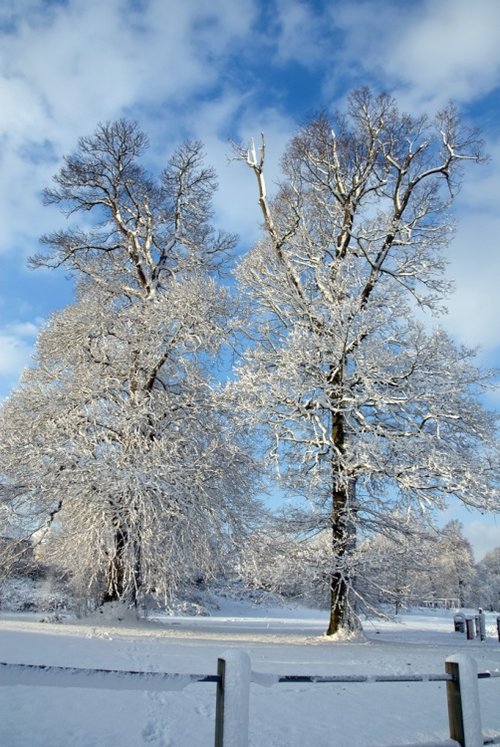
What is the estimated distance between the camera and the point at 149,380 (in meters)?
15.3

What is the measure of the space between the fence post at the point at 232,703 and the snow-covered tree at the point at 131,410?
9185mm

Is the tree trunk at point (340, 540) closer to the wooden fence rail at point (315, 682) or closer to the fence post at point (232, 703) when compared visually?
the wooden fence rail at point (315, 682)

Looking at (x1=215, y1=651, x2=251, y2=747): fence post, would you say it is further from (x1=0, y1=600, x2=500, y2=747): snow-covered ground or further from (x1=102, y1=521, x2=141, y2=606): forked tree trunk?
(x1=102, y1=521, x2=141, y2=606): forked tree trunk

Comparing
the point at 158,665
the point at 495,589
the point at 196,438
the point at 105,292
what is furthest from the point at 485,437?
the point at 495,589

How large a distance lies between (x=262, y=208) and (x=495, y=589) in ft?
273

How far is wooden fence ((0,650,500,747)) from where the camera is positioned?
2777 mm

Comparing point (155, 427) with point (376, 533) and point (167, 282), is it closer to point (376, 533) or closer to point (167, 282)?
point (167, 282)

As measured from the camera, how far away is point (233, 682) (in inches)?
128

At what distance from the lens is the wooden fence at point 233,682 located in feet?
9.11

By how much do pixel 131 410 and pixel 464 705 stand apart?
418 inches

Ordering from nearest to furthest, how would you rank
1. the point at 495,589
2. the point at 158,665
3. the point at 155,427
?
1. the point at 158,665
2. the point at 155,427
3. the point at 495,589

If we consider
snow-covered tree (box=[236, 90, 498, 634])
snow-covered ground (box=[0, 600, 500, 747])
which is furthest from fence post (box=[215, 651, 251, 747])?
snow-covered tree (box=[236, 90, 498, 634])

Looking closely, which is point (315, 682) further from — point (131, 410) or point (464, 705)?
point (131, 410)

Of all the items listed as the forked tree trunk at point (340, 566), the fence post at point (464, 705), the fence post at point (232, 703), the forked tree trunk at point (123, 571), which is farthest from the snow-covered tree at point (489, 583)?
the fence post at point (232, 703)
